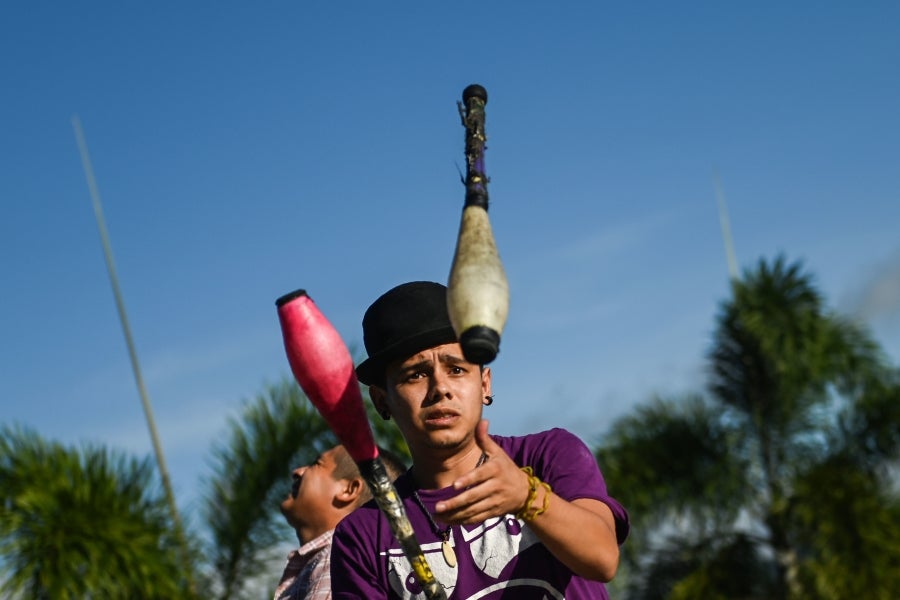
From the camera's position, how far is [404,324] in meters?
3.77

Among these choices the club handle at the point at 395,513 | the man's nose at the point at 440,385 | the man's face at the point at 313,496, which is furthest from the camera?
the man's face at the point at 313,496

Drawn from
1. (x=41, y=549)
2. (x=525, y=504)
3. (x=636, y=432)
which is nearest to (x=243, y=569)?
(x=41, y=549)

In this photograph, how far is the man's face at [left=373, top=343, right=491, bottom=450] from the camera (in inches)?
145

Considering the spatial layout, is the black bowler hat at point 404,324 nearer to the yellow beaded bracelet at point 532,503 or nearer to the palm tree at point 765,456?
the yellow beaded bracelet at point 532,503

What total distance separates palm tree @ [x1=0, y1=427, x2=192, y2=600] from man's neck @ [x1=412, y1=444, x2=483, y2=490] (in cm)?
757

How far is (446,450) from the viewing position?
3.79m

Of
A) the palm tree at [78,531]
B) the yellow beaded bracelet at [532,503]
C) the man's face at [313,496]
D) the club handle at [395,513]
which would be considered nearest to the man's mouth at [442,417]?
the club handle at [395,513]

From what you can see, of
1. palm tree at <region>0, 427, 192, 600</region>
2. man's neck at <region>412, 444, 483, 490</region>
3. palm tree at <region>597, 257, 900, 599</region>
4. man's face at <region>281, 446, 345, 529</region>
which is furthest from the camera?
palm tree at <region>597, 257, 900, 599</region>

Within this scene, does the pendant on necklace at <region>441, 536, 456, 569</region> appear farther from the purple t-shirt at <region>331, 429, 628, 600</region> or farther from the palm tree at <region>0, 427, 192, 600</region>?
the palm tree at <region>0, 427, 192, 600</region>

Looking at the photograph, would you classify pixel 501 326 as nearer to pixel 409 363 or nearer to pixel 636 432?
pixel 409 363

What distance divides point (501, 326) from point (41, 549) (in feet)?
30.2

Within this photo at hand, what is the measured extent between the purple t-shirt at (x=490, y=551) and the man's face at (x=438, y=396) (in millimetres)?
195

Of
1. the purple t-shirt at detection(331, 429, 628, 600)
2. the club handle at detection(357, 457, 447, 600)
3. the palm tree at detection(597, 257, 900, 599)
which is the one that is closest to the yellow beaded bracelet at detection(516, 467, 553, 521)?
the club handle at detection(357, 457, 447, 600)

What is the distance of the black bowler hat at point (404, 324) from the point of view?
3.73 meters
